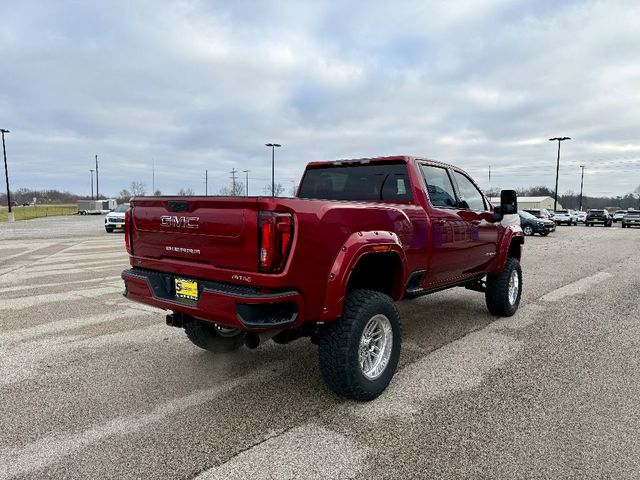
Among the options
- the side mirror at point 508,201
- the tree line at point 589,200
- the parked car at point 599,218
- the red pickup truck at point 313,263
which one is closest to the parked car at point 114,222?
the red pickup truck at point 313,263

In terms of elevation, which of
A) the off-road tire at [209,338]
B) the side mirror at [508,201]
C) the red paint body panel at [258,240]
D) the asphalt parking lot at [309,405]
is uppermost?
the side mirror at [508,201]

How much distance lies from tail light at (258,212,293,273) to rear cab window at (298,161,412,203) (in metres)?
1.93

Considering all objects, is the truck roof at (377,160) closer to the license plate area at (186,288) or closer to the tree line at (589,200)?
the license plate area at (186,288)

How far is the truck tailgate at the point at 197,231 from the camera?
3.07 meters

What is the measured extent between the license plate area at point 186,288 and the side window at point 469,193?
133 inches

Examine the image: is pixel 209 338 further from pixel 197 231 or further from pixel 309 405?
pixel 197 231

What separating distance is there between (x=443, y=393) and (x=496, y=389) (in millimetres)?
480

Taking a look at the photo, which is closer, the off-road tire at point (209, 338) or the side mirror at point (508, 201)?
the off-road tire at point (209, 338)

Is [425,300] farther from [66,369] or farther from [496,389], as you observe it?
[66,369]

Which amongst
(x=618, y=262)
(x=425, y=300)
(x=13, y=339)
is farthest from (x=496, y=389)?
(x=618, y=262)

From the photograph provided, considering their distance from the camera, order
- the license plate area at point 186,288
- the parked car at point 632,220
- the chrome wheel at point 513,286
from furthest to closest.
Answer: the parked car at point 632,220
the chrome wheel at point 513,286
the license plate area at point 186,288

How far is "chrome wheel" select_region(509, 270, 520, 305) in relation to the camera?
6.41 meters

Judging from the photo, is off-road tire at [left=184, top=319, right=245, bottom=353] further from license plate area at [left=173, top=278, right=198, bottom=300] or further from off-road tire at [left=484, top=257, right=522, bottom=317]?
off-road tire at [left=484, top=257, right=522, bottom=317]

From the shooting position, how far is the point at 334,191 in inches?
205
